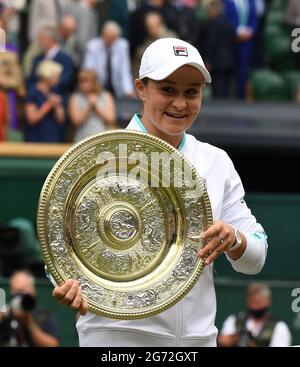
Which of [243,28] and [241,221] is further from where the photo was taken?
[243,28]

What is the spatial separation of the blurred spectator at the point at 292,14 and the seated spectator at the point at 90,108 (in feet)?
10.3

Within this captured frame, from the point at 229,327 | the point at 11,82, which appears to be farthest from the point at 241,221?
the point at 11,82

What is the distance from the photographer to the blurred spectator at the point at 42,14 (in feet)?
43.7

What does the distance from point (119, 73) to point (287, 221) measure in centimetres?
274

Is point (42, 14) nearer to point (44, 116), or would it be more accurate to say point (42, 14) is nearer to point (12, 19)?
point (12, 19)

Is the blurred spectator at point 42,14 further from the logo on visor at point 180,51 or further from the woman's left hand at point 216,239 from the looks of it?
the woman's left hand at point 216,239

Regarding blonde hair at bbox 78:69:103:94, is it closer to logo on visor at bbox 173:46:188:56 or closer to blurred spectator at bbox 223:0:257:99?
blurred spectator at bbox 223:0:257:99

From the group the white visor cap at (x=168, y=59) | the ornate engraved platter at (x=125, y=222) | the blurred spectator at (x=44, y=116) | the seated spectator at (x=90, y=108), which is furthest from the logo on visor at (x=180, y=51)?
the blurred spectator at (x=44, y=116)

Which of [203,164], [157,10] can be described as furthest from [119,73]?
[203,164]

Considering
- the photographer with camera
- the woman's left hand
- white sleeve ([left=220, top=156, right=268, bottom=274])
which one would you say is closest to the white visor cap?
white sleeve ([left=220, top=156, right=268, bottom=274])

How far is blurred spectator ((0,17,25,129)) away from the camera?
11.9 m

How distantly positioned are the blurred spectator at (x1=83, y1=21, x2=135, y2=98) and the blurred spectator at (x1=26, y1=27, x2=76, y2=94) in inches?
10.8

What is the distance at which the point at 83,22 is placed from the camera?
13539mm

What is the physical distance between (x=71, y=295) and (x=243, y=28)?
9669mm
